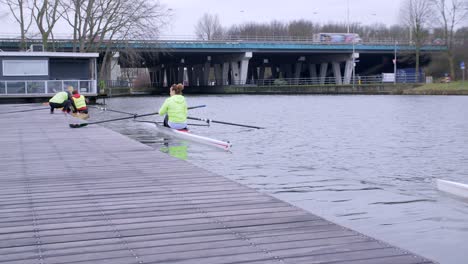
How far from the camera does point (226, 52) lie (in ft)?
238

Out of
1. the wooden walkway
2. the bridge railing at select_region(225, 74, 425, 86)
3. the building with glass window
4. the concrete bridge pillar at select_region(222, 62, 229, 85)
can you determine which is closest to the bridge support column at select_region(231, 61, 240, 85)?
the bridge railing at select_region(225, 74, 425, 86)

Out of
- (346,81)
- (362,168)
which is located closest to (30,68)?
(362,168)

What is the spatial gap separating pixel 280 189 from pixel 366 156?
557 centimetres

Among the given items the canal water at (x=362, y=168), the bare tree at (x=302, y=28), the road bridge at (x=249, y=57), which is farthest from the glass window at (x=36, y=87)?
the bare tree at (x=302, y=28)

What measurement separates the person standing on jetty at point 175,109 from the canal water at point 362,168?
544 mm

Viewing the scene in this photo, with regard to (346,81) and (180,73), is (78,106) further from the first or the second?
(180,73)

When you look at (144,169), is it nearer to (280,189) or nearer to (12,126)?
(280,189)

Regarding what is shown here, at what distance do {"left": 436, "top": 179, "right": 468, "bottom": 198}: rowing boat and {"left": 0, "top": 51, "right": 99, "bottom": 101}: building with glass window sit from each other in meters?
34.7

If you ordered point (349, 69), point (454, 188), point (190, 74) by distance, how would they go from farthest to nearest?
point (190, 74)
point (349, 69)
point (454, 188)

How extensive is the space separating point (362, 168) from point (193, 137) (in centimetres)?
542

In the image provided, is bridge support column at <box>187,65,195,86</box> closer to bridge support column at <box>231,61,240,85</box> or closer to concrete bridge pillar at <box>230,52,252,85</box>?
concrete bridge pillar at <box>230,52,252,85</box>

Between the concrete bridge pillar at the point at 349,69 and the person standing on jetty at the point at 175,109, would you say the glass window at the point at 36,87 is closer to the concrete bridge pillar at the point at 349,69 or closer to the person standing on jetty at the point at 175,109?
the person standing on jetty at the point at 175,109

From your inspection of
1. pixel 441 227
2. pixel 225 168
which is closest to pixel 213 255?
pixel 441 227

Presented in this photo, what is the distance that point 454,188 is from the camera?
10.1m
